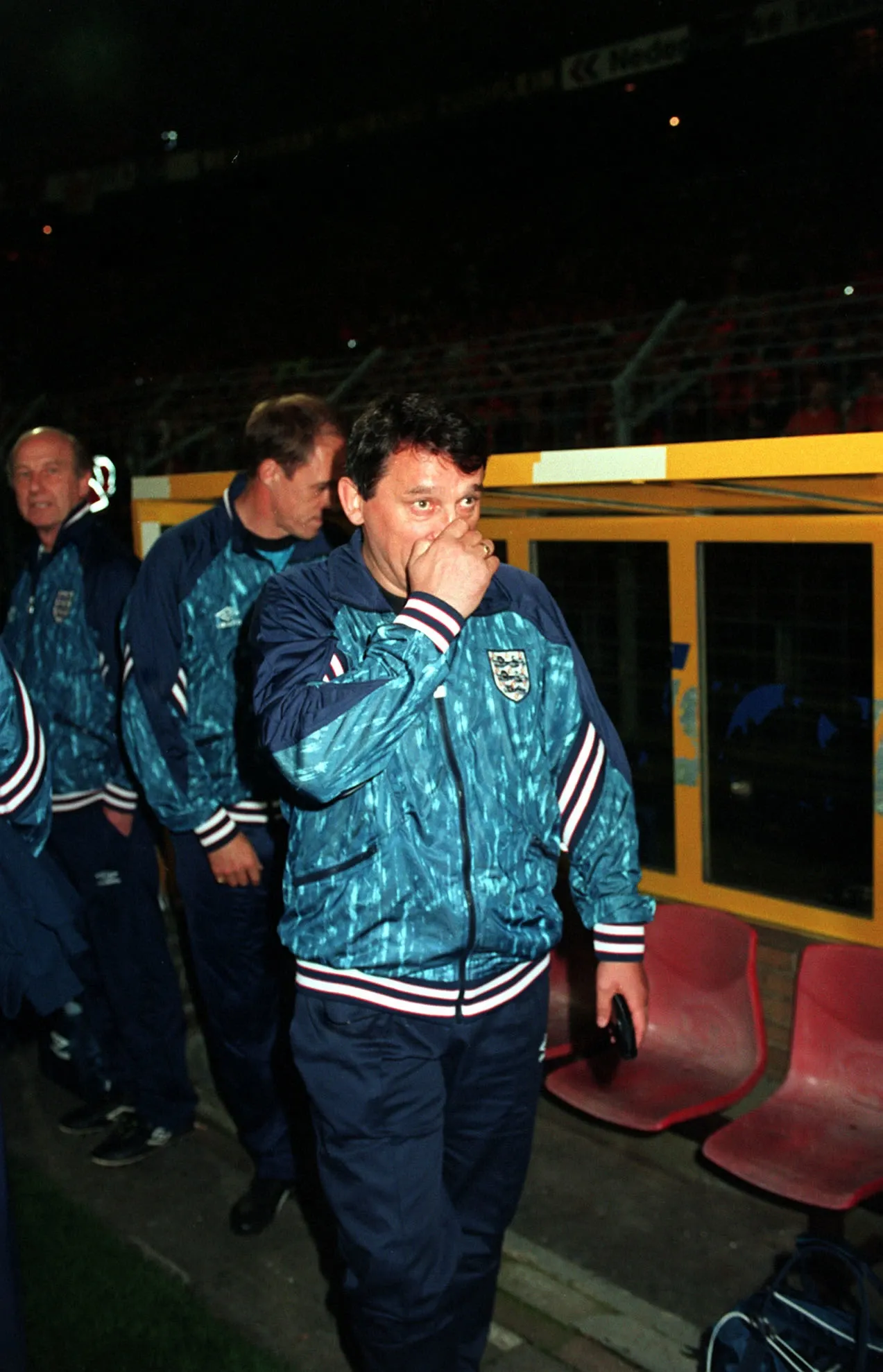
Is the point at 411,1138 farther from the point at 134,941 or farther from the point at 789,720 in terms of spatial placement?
the point at 789,720

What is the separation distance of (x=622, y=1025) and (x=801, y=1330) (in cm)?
84

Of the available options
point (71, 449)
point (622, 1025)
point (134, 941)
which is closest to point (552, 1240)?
point (622, 1025)

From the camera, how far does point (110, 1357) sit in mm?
2771

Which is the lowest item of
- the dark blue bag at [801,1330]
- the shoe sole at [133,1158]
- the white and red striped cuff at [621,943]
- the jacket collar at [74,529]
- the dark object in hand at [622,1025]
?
the shoe sole at [133,1158]

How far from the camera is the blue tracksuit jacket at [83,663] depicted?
11.7 feet

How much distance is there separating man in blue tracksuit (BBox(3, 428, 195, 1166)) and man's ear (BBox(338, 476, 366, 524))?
60.1 inches

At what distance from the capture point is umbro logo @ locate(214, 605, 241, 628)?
3.20 m

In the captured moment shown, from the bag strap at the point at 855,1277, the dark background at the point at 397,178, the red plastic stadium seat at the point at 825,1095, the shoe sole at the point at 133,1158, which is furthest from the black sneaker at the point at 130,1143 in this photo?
the dark background at the point at 397,178

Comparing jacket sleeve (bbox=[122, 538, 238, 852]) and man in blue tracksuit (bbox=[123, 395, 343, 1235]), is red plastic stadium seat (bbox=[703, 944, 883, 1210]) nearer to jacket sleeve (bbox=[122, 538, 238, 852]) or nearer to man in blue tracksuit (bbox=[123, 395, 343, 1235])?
man in blue tracksuit (bbox=[123, 395, 343, 1235])

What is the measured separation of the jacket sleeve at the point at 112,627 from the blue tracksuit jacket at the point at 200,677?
34cm

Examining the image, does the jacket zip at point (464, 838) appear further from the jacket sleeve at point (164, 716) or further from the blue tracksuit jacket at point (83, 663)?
the blue tracksuit jacket at point (83, 663)

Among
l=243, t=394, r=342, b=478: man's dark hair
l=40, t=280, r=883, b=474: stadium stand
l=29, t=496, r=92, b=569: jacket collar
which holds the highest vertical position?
l=40, t=280, r=883, b=474: stadium stand

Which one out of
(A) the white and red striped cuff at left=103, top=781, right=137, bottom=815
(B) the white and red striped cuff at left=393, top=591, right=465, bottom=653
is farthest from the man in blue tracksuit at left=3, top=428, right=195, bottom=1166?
(B) the white and red striped cuff at left=393, top=591, right=465, bottom=653

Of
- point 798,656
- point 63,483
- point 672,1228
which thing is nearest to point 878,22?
point 798,656
